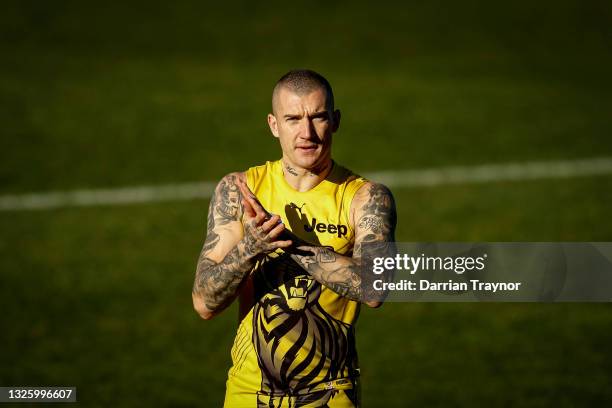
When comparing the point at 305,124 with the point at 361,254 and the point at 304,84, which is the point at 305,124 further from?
the point at 361,254

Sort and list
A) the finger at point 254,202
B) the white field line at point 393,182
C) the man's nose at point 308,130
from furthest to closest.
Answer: the white field line at point 393,182
the man's nose at point 308,130
the finger at point 254,202

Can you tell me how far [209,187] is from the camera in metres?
20.2

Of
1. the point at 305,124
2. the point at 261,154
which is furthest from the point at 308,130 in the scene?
the point at 261,154

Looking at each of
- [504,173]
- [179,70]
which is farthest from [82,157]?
[504,173]

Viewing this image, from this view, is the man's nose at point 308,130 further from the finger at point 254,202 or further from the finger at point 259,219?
the finger at point 259,219

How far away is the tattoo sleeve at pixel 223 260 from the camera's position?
246 inches

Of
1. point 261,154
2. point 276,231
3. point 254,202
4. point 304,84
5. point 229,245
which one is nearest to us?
point 276,231

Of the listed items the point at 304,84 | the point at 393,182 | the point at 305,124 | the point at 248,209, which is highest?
the point at 393,182

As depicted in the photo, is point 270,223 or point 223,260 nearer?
point 270,223

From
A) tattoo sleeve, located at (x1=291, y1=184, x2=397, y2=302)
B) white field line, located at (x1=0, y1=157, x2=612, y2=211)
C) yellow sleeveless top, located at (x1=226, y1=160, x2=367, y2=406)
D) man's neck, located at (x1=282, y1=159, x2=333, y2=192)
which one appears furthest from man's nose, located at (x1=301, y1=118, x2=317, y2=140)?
white field line, located at (x1=0, y1=157, x2=612, y2=211)

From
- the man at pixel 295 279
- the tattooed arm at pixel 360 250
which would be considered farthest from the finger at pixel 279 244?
the man at pixel 295 279

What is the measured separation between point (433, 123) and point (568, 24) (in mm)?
9426

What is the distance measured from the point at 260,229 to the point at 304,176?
0.93 metres

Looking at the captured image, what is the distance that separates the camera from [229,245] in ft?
22.2
